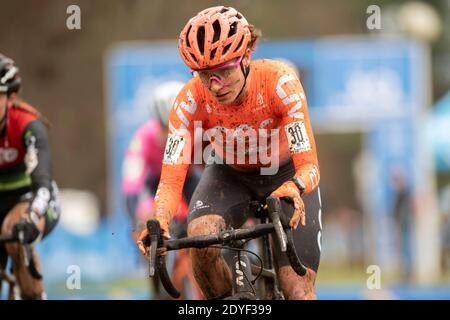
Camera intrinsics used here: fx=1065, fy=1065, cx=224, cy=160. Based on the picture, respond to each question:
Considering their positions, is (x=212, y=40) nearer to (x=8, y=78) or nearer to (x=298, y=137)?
(x=298, y=137)

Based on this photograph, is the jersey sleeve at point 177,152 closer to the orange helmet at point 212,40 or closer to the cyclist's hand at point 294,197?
the orange helmet at point 212,40

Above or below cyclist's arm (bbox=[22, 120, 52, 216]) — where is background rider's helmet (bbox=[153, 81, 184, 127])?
above

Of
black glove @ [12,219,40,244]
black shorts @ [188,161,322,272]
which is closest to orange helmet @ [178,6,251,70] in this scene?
black shorts @ [188,161,322,272]

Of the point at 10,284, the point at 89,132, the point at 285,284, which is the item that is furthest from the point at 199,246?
the point at 89,132

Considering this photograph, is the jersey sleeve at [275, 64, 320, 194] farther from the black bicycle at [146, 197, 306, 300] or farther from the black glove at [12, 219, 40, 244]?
the black glove at [12, 219, 40, 244]

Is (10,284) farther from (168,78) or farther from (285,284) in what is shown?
(168,78)

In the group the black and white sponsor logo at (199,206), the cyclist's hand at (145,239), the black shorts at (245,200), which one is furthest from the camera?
the black and white sponsor logo at (199,206)

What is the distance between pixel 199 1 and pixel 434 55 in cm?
1999

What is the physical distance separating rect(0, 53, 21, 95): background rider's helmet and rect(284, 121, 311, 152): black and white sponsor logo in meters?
3.04

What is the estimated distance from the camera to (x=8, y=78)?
9422mm

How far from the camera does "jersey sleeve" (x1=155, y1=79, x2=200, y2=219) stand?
298 inches

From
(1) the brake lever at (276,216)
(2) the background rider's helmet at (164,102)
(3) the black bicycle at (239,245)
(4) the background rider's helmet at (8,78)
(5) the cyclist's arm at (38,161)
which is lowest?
(3) the black bicycle at (239,245)

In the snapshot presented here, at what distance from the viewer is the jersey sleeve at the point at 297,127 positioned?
24.3ft

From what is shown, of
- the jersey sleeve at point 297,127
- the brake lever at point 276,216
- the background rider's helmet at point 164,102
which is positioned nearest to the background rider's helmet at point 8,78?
the background rider's helmet at point 164,102
